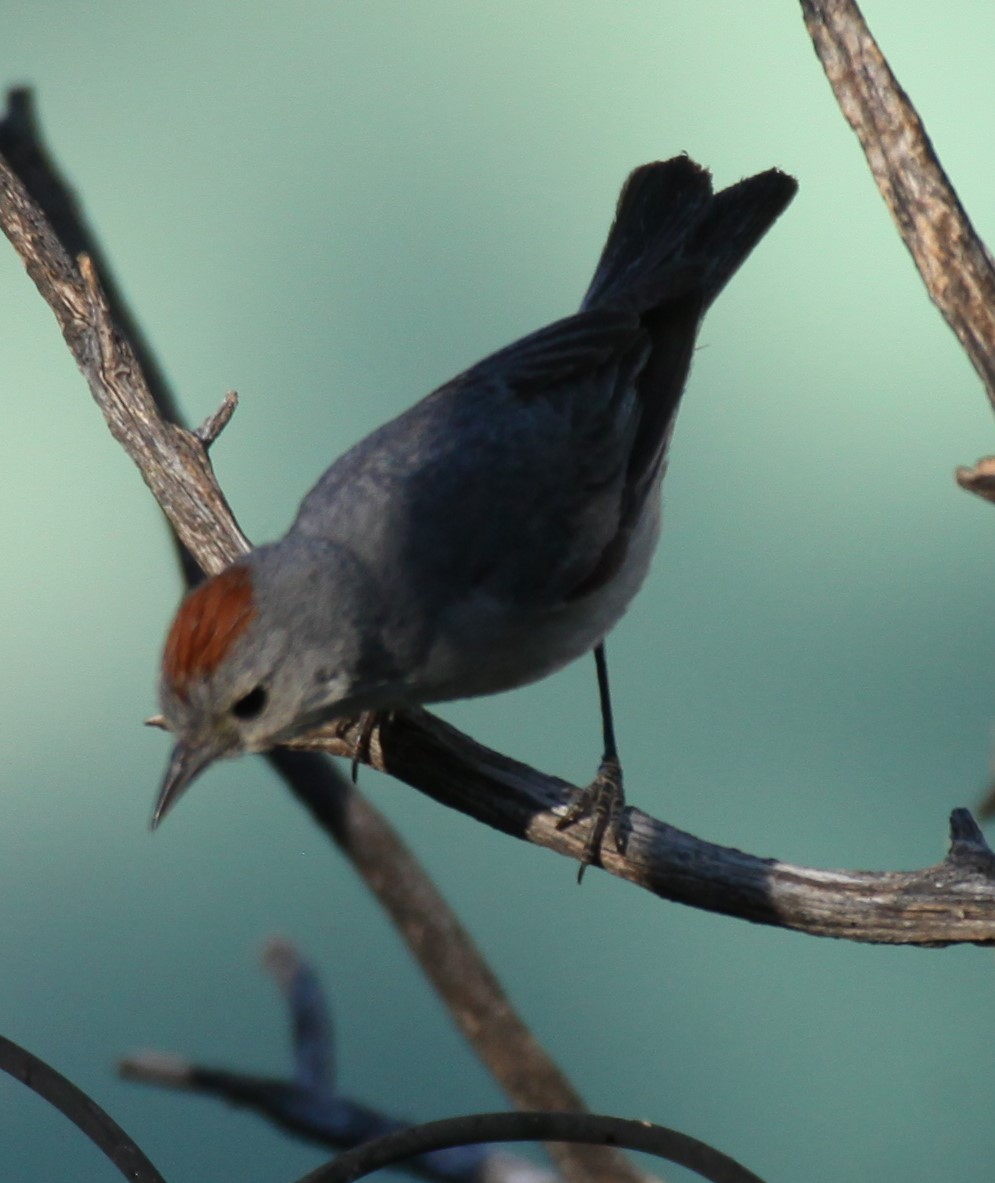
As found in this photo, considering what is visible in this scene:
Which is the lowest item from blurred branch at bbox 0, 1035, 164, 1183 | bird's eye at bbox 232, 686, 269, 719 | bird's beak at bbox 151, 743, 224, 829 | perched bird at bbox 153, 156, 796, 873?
blurred branch at bbox 0, 1035, 164, 1183

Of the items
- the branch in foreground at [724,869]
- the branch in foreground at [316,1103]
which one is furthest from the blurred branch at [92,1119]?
the branch in foreground at [316,1103]

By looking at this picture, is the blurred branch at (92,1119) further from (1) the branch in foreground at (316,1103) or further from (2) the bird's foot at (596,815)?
(1) the branch in foreground at (316,1103)

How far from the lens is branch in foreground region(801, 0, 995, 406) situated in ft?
5.20

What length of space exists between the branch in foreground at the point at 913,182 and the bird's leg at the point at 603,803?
62cm

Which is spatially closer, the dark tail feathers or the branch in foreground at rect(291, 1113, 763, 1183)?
the branch in foreground at rect(291, 1113, 763, 1183)

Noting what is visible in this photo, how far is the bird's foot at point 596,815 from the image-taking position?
5.05 ft

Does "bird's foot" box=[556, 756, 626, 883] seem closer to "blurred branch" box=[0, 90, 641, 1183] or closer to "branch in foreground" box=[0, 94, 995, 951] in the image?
"branch in foreground" box=[0, 94, 995, 951]

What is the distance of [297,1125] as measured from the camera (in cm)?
220

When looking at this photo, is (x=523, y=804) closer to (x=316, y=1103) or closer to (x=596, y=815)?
(x=596, y=815)

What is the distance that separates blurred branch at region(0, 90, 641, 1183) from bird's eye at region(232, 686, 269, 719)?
14.1 inches

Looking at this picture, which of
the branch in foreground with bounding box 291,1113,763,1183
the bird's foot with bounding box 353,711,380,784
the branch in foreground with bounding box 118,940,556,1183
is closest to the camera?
the branch in foreground with bounding box 291,1113,763,1183

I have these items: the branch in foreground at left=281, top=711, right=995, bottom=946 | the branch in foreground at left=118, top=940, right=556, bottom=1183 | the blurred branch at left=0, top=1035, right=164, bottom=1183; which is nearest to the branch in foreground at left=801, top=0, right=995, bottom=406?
the branch in foreground at left=281, top=711, right=995, bottom=946

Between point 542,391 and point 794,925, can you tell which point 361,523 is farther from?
point 794,925

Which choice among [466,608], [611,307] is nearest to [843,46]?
[611,307]
